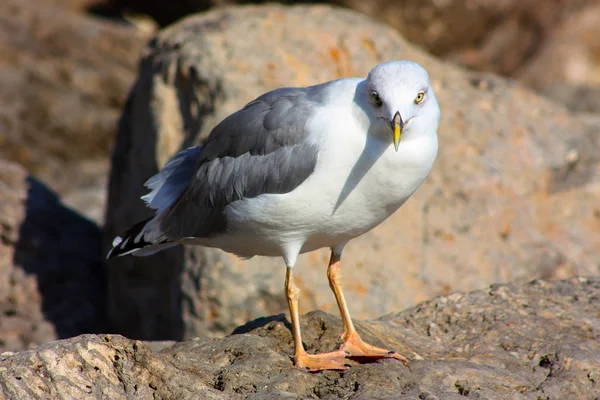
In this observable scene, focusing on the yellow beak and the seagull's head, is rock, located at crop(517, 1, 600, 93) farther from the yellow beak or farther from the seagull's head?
the yellow beak

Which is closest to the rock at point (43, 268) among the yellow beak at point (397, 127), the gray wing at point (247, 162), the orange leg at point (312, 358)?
the gray wing at point (247, 162)

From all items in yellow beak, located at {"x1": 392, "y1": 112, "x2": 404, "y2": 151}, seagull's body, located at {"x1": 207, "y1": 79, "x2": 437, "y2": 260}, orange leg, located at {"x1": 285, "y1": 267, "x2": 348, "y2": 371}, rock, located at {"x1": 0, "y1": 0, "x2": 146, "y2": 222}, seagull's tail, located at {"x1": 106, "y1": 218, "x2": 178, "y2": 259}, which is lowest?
orange leg, located at {"x1": 285, "y1": 267, "x2": 348, "y2": 371}

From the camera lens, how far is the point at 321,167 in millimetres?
4699

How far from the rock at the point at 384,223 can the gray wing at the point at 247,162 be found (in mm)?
1564

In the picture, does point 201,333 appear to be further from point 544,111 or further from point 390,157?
A: point 544,111

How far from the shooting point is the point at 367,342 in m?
5.09

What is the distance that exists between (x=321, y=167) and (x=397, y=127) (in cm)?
56

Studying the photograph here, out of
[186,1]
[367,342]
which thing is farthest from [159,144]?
[186,1]

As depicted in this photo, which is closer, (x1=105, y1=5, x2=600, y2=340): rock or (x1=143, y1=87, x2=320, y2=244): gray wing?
(x1=143, y1=87, x2=320, y2=244): gray wing

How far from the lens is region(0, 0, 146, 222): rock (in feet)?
39.8

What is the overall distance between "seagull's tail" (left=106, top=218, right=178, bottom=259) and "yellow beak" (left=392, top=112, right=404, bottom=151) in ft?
6.74

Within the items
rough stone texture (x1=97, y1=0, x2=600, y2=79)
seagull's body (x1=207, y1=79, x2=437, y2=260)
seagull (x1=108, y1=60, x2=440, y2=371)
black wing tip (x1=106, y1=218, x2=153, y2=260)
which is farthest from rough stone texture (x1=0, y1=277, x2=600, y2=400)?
rough stone texture (x1=97, y1=0, x2=600, y2=79)

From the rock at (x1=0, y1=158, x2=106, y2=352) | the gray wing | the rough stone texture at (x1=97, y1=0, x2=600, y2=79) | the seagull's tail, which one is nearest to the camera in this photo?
the gray wing

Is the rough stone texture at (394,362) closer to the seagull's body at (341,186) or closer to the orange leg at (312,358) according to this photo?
the orange leg at (312,358)
